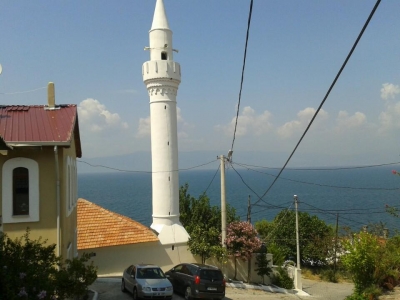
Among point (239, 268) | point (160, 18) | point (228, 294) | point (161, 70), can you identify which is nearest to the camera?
point (228, 294)

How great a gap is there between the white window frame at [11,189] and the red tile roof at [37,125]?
0.68 m

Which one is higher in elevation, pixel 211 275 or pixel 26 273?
pixel 26 273

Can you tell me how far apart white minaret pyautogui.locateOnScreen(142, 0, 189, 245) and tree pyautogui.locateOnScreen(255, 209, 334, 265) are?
685 inches

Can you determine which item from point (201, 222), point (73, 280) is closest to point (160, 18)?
point (201, 222)

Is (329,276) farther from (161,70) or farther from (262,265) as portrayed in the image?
(161,70)

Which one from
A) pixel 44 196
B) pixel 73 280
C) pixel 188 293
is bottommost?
pixel 188 293

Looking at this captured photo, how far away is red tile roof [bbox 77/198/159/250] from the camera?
23.0 m

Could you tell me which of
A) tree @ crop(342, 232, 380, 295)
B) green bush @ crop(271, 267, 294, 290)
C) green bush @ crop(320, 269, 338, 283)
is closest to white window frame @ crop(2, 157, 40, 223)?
tree @ crop(342, 232, 380, 295)

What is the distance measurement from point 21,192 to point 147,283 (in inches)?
217

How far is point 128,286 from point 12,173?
6.48m

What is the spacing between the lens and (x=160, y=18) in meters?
28.3

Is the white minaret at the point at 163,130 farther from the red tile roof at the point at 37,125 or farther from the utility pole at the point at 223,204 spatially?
the red tile roof at the point at 37,125

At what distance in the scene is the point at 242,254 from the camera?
74.8 ft

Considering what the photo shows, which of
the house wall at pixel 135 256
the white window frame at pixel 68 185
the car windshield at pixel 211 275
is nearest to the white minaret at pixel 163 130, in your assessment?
the house wall at pixel 135 256
